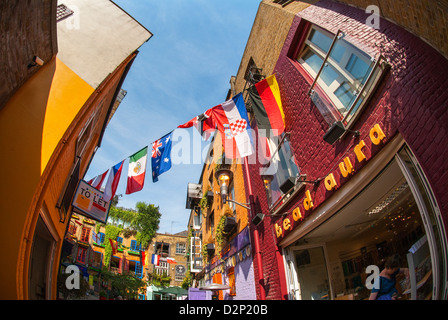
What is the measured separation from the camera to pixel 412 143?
3.01 m

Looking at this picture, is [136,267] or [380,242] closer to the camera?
[380,242]

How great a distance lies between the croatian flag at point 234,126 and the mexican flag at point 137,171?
3000 millimetres

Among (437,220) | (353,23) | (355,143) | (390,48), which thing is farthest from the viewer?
(353,23)

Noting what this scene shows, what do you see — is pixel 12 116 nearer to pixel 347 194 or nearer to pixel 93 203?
pixel 93 203

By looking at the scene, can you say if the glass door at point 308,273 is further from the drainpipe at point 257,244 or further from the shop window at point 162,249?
the shop window at point 162,249

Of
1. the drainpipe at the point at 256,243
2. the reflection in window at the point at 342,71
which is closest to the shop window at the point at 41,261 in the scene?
the drainpipe at the point at 256,243

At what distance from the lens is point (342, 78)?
5027mm

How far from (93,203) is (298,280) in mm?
6432

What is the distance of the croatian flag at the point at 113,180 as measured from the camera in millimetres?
8406

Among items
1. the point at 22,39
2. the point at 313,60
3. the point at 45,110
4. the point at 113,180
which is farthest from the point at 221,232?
the point at 22,39

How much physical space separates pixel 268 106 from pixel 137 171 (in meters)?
4.84

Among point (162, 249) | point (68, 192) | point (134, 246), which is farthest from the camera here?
point (162, 249)

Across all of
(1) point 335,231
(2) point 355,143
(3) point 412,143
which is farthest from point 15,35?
(1) point 335,231

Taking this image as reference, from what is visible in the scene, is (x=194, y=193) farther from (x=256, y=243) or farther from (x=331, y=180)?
(x=331, y=180)
